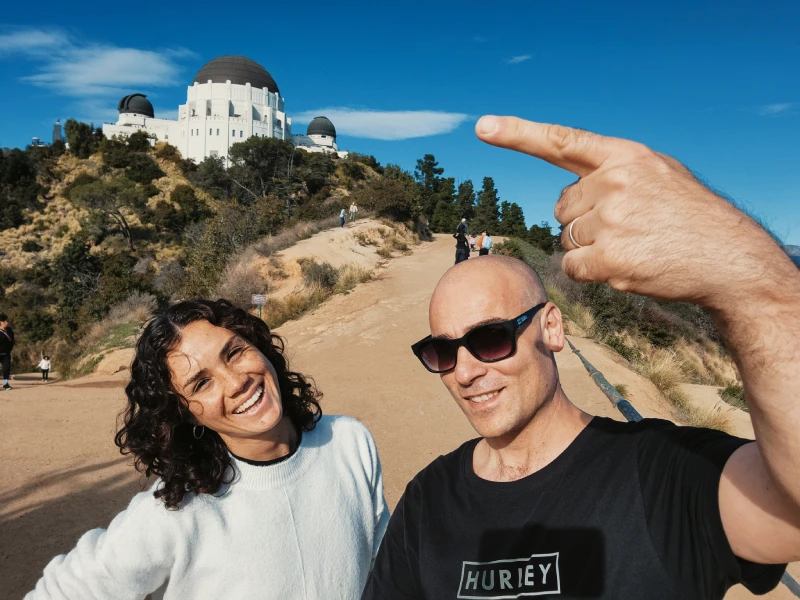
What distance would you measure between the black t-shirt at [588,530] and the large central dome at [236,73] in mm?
63797

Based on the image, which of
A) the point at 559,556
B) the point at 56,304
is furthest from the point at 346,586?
the point at 56,304

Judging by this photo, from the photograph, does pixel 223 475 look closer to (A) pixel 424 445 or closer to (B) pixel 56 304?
(A) pixel 424 445

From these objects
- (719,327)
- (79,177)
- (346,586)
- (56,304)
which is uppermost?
(79,177)

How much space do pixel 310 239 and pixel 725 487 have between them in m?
20.4

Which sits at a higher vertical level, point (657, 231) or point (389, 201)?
point (389, 201)

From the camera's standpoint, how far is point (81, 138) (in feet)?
171

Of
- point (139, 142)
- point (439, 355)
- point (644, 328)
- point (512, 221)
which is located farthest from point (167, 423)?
point (139, 142)

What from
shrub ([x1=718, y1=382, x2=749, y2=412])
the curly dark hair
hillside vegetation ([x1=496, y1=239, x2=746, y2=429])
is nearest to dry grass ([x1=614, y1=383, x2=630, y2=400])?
shrub ([x1=718, y1=382, x2=749, y2=412])

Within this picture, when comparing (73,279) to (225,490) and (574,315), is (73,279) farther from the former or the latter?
(225,490)

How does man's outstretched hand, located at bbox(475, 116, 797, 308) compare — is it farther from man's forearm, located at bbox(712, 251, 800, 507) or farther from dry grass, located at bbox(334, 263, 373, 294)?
dry grass, located at bbox(334, 263, 373, 294)

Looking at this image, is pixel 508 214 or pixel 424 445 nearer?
pixel 424 445

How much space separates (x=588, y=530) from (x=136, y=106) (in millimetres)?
70483

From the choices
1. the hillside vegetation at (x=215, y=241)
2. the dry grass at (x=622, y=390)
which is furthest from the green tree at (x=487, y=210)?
the dry grass at (x=622, y=390)

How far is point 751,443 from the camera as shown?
45.8 inches
